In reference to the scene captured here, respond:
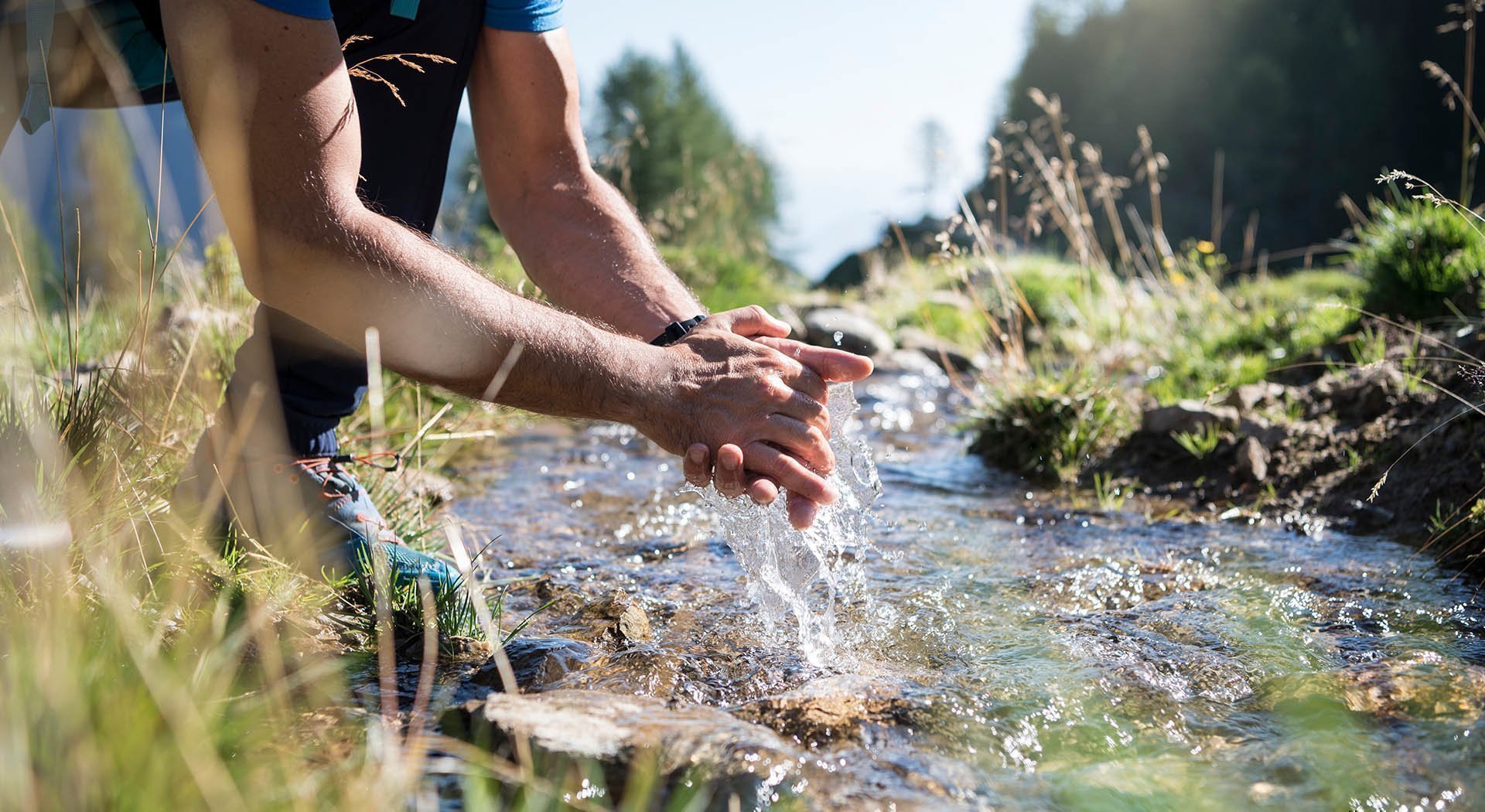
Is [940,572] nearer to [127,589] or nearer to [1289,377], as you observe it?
[127,589]

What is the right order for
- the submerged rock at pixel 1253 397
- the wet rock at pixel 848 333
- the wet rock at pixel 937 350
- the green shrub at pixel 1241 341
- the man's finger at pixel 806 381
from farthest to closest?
1. the wet rock at pixel 848 333
2. the wet rock at pixel 937 350
3. the green shrub at pixel 1241 341
4. the submerged rock at pixel 1253 397
5. the man's finger at pixel 806 381

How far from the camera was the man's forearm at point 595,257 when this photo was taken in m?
2.40

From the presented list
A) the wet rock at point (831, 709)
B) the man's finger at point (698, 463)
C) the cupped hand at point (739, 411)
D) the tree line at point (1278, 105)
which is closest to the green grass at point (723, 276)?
the cupped hand at point (739, 411)

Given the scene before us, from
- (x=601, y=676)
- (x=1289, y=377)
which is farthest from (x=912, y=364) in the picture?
(x=601, y=676)

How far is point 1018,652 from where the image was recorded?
1993 millimetres

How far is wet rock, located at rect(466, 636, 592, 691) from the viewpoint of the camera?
1817 millimetres

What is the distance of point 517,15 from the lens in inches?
96.1

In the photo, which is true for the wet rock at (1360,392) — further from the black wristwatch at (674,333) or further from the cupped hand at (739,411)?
the black wristwatch at (674,333)

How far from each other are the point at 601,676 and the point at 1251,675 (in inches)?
44.9

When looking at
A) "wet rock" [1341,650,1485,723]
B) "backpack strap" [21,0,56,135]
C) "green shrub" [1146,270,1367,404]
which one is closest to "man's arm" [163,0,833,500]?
"backpack strap" [21,0,56,135]

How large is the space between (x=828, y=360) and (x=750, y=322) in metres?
0.19

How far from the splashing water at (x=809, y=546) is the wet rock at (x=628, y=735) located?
0.46m

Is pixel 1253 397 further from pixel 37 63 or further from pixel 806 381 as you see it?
pixel 37 63

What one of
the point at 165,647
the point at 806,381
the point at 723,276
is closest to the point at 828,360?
the point at 806,381
